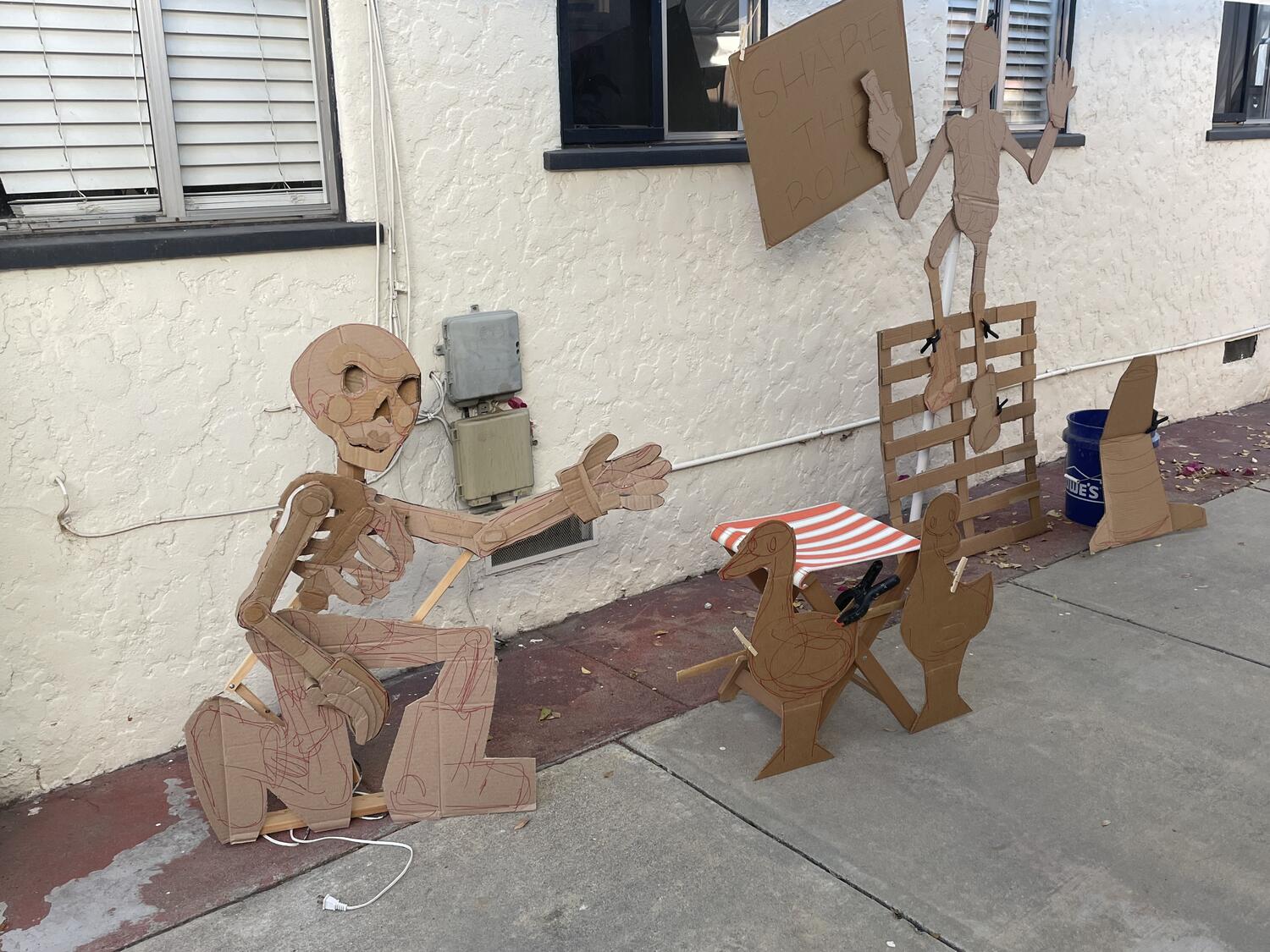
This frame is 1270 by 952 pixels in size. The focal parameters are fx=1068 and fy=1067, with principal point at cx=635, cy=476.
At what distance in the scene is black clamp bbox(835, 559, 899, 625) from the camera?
3518mm

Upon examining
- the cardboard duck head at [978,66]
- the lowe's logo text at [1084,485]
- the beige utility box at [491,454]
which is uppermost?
the cardboard duck head at [978,66]

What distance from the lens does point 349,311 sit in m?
3.83

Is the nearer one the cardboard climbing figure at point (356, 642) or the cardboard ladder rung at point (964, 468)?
the cardboard climbing figure at point (356, 642)

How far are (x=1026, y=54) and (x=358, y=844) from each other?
556 cm

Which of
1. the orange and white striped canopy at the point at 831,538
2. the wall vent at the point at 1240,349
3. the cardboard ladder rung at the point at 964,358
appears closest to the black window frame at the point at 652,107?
the cardboard ladder rung at the point at 964,358

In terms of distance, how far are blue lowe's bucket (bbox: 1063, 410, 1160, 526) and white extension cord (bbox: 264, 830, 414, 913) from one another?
3.98 meters

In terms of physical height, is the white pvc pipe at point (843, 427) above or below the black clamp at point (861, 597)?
above

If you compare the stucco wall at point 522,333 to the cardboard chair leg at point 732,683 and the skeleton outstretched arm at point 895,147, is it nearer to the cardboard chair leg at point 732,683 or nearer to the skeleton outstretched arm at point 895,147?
the skeleton outstretched arm at point 895,147

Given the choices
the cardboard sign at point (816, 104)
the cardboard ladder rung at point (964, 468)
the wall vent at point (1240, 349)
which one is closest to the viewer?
the cardboard sign at point (816, 104)

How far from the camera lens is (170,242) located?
134 inches

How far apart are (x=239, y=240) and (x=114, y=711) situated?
1.63m

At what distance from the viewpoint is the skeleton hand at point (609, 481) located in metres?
3.33

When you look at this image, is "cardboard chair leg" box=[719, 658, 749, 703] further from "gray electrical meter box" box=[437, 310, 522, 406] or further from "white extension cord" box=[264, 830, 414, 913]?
"gray electrical meter box" box=[437, 310, 522, 406]

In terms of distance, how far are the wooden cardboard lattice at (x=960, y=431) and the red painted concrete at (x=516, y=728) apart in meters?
0.18
